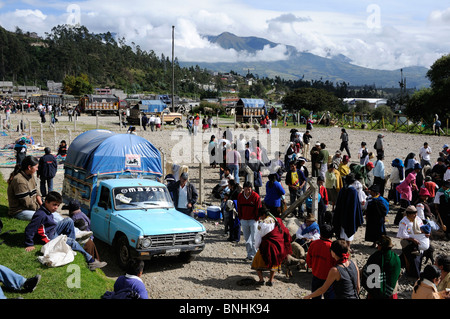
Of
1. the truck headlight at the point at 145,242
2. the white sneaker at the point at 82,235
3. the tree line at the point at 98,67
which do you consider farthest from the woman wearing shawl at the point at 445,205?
the tree line at the point at 98,67

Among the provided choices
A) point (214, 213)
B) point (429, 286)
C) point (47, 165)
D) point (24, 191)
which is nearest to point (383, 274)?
point (429, 286)

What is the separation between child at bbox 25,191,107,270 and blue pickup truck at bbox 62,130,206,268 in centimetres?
99

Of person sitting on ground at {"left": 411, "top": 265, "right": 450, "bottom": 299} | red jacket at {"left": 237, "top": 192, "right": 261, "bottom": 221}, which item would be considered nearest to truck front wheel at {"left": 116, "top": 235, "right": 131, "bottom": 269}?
red jacket at {"left": 237, "top": 192, "right": 261, "bottom": 221}

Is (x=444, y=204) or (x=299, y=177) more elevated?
(x=299, y=177)

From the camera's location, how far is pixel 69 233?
800cm

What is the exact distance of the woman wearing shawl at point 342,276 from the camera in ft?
18.0

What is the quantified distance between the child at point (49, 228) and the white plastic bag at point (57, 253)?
0.25 metres

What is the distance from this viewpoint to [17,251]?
307 inches

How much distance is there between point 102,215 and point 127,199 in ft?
2.22

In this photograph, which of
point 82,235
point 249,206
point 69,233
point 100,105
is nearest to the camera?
point 69,233

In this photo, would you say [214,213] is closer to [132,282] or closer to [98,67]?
[132,282]

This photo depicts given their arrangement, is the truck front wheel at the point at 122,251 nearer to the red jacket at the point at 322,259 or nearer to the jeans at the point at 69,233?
the jeans at the point at 69,233

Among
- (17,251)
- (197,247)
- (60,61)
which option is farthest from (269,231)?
(60,61)
